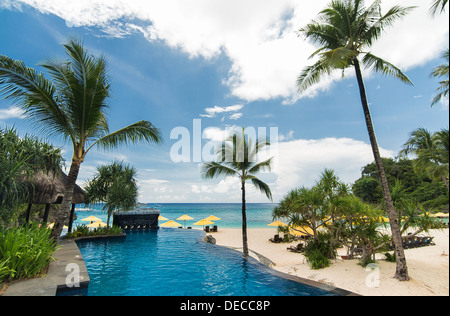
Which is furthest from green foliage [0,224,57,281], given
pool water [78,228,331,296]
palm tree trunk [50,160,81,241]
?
palm tree trunk [50,160,81,241]

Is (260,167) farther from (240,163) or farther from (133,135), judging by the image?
(133,135)

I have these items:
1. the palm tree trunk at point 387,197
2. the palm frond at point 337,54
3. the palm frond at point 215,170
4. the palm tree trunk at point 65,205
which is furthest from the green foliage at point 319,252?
the palm tree trunk at point 65,205

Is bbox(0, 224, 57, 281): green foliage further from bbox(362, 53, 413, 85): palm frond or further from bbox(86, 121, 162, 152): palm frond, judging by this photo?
bbox(362, 53, 413, 85): palm frond

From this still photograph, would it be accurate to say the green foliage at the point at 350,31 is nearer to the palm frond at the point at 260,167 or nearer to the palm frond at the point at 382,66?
the palm frond at the point at 382,66

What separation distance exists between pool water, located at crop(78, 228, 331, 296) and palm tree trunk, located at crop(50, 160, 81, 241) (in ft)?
7.17

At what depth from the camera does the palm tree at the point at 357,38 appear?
7359mm

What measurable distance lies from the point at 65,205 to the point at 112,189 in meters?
13.0

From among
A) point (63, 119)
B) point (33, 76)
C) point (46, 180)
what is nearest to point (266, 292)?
point (63, 119)

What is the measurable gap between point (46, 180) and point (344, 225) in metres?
18.5

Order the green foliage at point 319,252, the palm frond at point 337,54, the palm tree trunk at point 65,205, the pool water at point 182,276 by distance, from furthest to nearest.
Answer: the green foliage at point 319,252, the palm tree trunk at point 65,205, the pool water at point 182,276, the palm frond at point 337,54

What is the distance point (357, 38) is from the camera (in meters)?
8.09

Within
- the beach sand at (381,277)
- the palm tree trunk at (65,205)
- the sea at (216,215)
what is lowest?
the sea at (216,215)

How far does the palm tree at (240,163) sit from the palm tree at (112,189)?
466 inches

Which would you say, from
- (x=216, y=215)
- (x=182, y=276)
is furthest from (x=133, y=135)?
(x=216, y=215)
